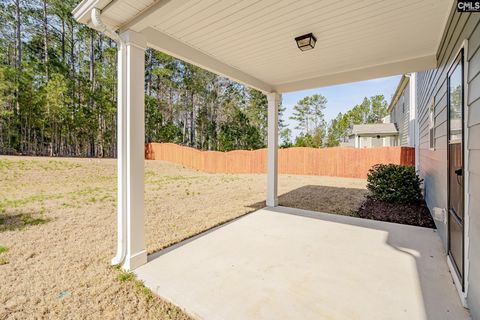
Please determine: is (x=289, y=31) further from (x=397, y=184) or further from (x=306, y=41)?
(x=397, y=184)

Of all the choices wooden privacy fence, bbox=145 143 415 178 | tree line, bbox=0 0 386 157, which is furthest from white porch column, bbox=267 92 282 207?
tree line, bbox=0 0 386 157

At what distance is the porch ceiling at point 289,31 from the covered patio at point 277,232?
0.05 feet

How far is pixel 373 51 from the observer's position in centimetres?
333

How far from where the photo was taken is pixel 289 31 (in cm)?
278

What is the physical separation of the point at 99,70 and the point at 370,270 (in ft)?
74.7

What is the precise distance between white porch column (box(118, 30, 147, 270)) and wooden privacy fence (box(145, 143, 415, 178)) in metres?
10.8

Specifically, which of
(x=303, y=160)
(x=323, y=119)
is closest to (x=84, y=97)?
(x=303, y=160)

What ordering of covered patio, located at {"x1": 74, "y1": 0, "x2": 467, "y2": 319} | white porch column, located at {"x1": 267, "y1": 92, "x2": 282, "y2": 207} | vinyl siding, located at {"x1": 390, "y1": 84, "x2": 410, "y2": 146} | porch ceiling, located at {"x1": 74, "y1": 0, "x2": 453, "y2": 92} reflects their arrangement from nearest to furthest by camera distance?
covered patio, located at {"x1": 74, "y1": 0, "x2": 467, "y2": 319}
porch ceiling, located at {"x1": 74, "y1": 0, "x2": 453, "y2": 92}
white porch column, located at {"x1": 267, "y1": 92, "x2": 282, "y2": 207}
vinyl siding, located at {"x1": 390, "y1": 84, "x2": 410, "y2": 146}

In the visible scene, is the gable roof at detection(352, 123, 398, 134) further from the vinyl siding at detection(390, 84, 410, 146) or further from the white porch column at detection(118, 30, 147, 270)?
the white porch column at detection(118, 30, 147, 270)

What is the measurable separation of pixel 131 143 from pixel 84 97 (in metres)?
19.1

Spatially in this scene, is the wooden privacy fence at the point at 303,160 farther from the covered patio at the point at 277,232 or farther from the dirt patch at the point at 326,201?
the covered patio at the point at 277,232

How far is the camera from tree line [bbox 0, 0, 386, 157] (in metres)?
14.7

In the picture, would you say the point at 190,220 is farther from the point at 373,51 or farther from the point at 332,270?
the point at 373,51

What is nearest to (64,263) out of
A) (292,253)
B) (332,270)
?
(292,253)
